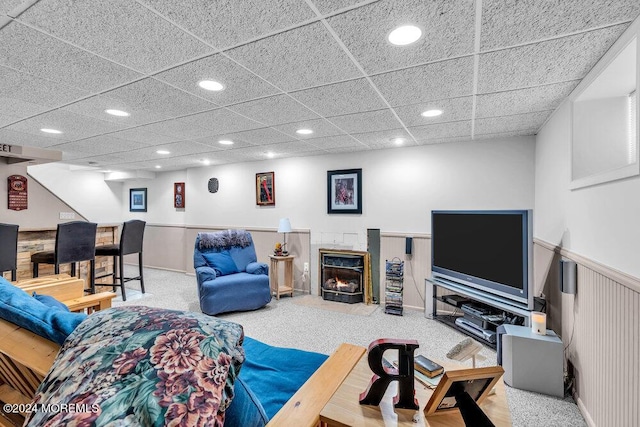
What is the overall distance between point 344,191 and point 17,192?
5548mm

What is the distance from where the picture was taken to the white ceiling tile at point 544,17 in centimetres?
126

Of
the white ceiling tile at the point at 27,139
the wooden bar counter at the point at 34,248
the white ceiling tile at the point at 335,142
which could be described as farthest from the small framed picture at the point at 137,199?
the white ceiling tile at the point at 335,142

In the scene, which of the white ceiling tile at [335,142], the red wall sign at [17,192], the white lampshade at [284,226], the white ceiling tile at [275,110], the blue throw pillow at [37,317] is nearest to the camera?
the blue throw pillow at [37,317]

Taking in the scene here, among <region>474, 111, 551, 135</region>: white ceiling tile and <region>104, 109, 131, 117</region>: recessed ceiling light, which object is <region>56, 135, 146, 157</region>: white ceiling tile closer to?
<region>104, 109, 131, 117</region>: recessed ceiling light

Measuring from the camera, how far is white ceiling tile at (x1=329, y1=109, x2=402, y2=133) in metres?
2.81

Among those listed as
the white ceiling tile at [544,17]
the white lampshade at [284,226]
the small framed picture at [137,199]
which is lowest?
the white lampshade at [284,226]

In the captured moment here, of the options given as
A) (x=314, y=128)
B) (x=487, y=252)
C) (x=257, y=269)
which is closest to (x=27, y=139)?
(x=257, y=269)

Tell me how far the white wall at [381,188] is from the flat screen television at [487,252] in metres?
0.53

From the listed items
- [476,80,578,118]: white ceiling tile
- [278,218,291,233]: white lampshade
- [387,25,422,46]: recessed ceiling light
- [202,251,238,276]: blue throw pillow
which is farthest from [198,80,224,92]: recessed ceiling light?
[278,218,291,233]: white lampshade

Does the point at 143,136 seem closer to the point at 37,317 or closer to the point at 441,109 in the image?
the point at 37,317

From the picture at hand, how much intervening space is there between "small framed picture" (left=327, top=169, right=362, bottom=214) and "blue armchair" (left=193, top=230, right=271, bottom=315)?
4.62 ft

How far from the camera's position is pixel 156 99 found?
2.36 metres

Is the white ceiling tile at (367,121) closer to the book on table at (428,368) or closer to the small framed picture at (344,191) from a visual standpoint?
the small framed picture at (344,191)

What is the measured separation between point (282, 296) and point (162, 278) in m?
2.71
